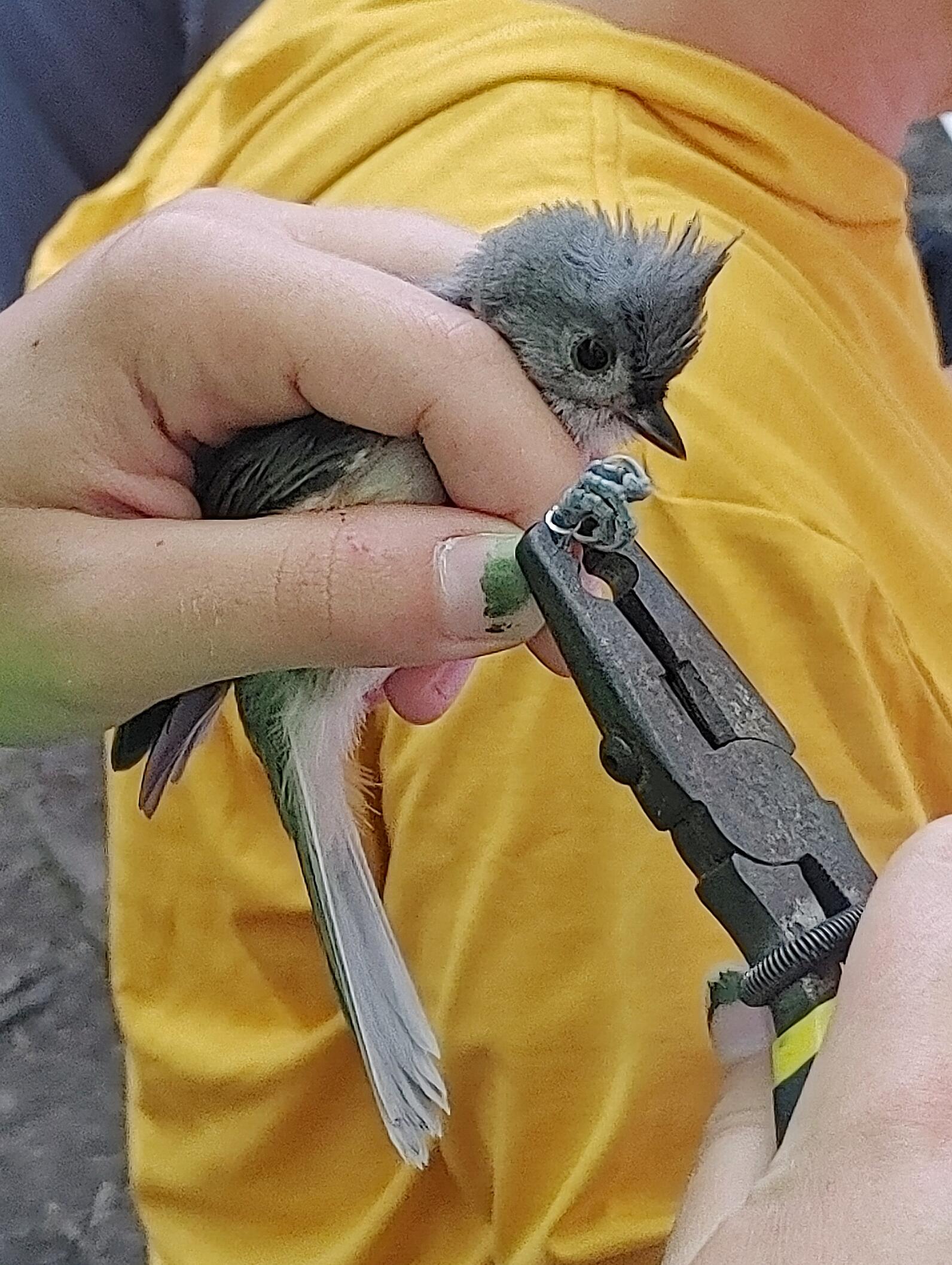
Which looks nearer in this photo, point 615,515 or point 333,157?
point 615,515

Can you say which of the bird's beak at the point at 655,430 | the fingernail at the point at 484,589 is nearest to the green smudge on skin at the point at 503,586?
the fingernail at the point at 484,589

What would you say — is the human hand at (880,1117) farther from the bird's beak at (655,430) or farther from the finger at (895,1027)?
the bird's beak at (655,430)

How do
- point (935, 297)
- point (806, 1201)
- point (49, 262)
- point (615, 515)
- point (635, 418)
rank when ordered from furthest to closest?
point (935, 297), point (49, 262), point (635, 418), point (615, 515), point (806, 1201)

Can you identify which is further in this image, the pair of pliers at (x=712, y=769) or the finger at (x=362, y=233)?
the finger at (x=362, y=233)

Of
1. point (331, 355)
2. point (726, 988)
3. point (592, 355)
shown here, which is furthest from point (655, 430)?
point (726, 988)

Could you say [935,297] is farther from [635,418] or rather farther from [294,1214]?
[294,1214]

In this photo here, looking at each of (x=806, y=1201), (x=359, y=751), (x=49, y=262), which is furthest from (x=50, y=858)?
(x=806, y=1201)

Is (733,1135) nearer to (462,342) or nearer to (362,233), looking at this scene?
(462,342)
